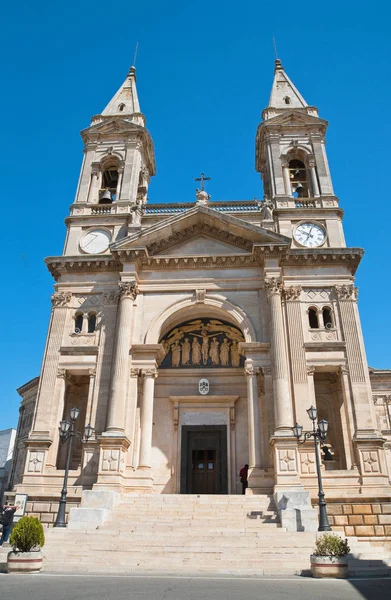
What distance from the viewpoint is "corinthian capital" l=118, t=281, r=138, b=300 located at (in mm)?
22359

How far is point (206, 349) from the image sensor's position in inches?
958

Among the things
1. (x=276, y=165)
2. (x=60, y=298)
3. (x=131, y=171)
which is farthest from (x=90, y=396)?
(x=276, y=165)

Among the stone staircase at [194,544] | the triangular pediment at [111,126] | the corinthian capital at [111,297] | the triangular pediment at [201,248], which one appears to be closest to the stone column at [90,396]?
the corinthian capital at [111,297]

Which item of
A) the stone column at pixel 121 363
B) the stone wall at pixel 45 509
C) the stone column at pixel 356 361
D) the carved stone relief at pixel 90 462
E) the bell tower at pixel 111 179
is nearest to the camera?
the stone wall at pixel 45 509

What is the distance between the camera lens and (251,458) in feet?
63.6

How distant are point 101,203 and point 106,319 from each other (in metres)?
8.51

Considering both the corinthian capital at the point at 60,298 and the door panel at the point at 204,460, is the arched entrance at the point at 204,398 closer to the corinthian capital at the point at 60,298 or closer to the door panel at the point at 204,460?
the door panel at the point at 204,460

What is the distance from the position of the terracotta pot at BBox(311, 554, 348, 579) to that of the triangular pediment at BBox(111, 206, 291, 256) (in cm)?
1467

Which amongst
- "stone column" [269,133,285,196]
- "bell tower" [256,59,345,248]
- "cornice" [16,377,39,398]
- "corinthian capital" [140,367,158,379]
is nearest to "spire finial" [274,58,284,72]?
"bell tower" [256,59,345,248]

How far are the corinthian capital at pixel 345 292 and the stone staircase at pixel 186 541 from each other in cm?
985

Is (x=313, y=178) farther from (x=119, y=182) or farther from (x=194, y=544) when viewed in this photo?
(x=194, y=544)

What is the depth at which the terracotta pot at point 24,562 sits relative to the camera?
36.6 feet

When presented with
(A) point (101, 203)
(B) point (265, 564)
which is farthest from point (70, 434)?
(A) point (101, 203)

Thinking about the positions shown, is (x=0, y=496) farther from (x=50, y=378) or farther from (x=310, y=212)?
(x=310, y=212)
